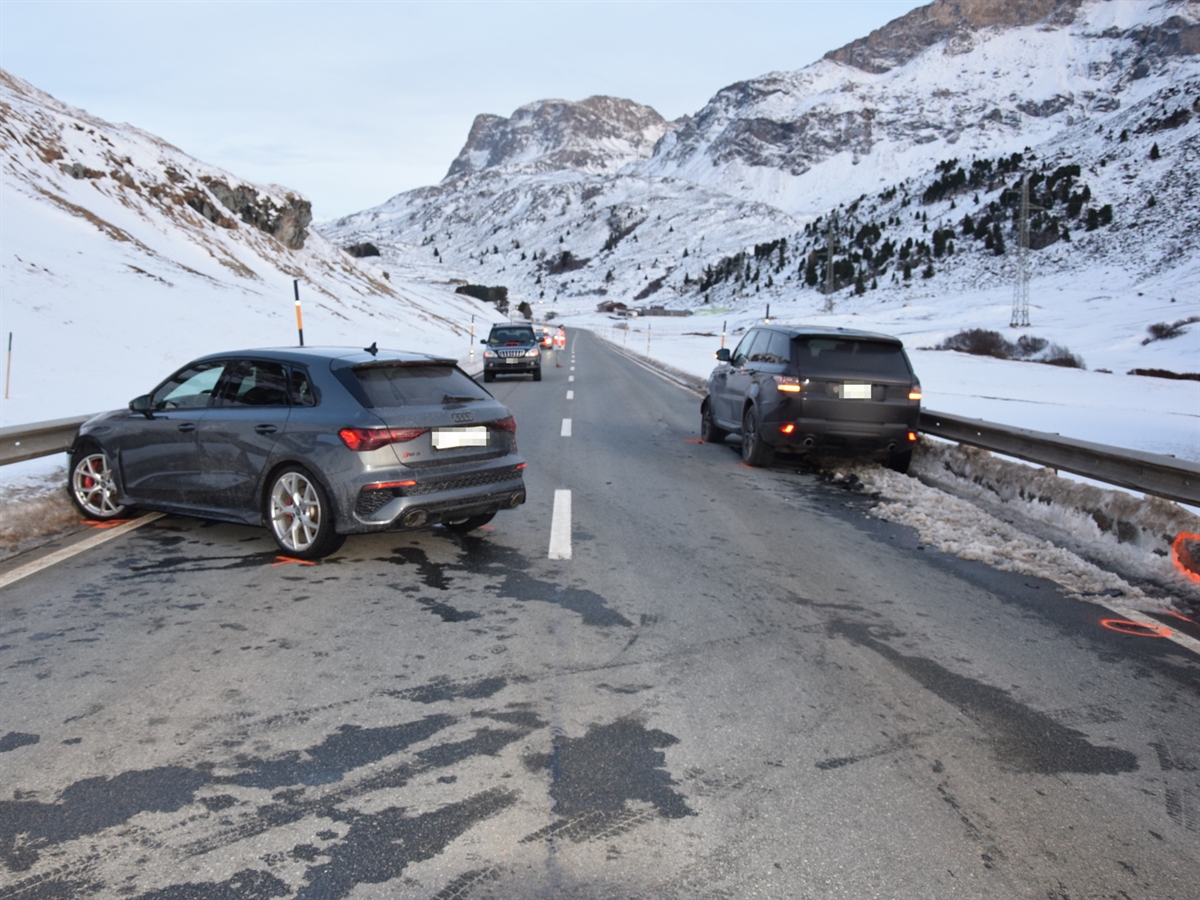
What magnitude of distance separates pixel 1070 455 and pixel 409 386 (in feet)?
20.0

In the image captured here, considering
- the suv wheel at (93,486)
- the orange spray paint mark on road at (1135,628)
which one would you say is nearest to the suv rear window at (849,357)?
the orange spray paint mark on road at (1135,628)

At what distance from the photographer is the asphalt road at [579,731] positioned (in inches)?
111

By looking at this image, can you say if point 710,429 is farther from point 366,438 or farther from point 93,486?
point 93,486

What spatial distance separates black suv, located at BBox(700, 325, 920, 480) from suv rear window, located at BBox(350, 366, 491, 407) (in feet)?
14.9

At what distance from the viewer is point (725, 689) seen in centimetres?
421

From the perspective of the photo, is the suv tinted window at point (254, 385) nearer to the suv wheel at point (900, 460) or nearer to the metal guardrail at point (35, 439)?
the metal guardrail at point (35, 439)

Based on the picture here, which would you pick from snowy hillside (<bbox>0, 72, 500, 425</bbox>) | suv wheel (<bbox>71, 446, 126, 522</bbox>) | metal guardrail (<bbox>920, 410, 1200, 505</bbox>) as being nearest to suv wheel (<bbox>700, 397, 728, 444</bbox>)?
metal guardrail (<bbox>920, 410, 1200, 505</bbox>)

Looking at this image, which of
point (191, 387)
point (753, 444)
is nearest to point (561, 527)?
point (191, 387)

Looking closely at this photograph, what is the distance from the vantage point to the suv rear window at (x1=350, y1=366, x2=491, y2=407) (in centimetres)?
632

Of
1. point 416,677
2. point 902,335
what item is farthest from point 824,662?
point 902,335

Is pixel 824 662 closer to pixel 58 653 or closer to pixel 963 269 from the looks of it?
pixel 58 653

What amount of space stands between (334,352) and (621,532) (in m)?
2.69

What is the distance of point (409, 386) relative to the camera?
654 centimetres

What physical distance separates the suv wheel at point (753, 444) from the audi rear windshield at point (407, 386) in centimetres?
485
